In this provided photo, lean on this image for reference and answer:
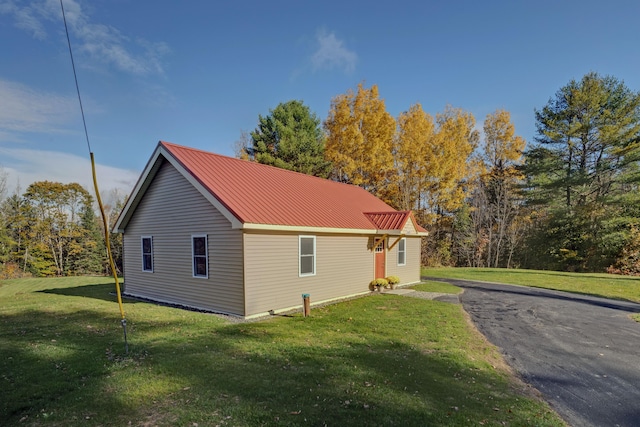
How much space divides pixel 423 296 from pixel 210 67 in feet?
48.4

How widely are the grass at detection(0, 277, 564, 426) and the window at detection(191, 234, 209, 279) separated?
1.88m

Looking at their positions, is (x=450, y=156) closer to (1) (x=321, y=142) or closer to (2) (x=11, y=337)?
(1) (x=321, y=142)

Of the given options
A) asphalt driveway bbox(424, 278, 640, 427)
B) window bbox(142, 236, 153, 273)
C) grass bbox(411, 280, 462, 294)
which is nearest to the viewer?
asphalt driveway bbox(424, 278, 640, 427)

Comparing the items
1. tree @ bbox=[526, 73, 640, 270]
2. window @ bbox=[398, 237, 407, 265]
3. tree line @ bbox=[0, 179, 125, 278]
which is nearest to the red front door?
window @ bbox=[398, 237, 407, 265]

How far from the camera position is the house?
10.2 meters

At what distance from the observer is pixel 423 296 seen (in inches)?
565

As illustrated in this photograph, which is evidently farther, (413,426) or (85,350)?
(85,350)

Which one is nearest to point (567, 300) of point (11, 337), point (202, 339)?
point (202, 339)

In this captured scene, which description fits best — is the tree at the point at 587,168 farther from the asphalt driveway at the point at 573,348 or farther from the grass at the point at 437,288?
the grass at the point at 437,288

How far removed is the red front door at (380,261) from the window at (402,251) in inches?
59.1

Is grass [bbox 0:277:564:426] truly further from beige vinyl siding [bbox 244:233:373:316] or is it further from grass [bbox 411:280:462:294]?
grass [bbox 411:280:462:294]

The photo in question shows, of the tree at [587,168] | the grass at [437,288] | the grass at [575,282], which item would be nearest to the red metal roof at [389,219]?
the grass at [437,288]

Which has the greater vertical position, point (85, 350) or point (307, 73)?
point (307, 73)

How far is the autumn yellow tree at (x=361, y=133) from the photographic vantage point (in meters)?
26.3
